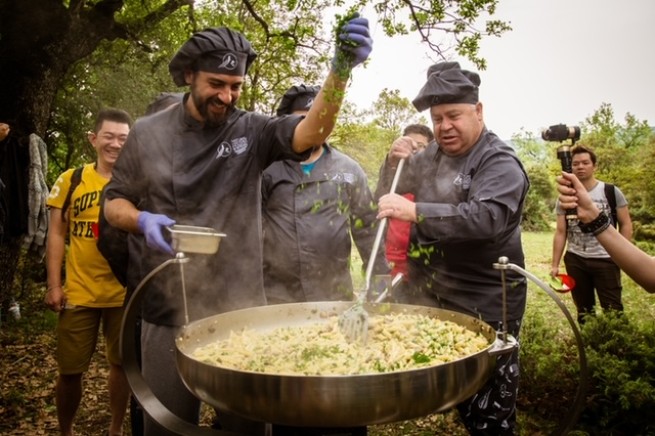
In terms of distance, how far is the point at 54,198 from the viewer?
374 centimetres

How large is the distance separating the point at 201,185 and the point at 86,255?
1847mm

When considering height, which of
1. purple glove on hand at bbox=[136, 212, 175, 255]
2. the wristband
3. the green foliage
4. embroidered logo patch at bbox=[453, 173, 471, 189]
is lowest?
the green foliage

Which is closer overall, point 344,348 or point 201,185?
point 344,348

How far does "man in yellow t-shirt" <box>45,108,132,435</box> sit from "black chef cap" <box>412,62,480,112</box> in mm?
2407

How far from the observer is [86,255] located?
12.1ft

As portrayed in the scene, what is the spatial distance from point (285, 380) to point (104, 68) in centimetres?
972

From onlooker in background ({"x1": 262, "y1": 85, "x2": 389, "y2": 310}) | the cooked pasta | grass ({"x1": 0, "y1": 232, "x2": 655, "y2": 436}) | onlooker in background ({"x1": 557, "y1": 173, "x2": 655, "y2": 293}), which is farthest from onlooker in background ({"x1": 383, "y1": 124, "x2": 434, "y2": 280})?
onlooker in background ({"x1": 557, "y1": 173, "x2": 655, "y2": 293})

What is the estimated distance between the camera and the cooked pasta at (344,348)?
5.62ft

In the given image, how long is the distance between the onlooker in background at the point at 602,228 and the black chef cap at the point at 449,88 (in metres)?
0.85

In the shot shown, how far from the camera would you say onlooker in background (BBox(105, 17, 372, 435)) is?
231cm

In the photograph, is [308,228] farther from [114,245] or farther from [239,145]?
[114,245]

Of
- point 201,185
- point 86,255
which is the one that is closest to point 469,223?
point 201,185

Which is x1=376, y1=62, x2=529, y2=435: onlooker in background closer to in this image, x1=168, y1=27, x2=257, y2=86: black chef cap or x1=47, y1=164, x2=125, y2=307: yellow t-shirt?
x1=168, y1=27, x2=257, y2=86: black chef cap

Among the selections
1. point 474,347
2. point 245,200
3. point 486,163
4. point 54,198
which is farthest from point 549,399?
point 54,198
